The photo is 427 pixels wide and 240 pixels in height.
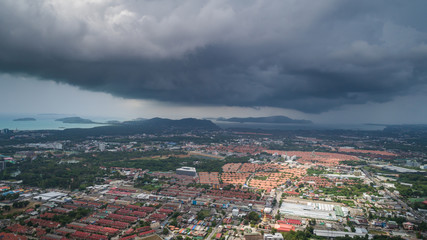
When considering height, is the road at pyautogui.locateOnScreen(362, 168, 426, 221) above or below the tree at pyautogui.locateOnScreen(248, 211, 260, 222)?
above

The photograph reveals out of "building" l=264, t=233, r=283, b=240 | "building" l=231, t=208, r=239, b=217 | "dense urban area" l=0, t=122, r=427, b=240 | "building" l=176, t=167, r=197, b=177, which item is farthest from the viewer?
"building" l=176, t=167, r=197, b=177

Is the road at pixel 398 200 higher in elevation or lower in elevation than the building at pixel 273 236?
higher

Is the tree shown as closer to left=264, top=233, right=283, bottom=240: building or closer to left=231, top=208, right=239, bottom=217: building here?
left=231, top=208, right=239, bottom=217: building

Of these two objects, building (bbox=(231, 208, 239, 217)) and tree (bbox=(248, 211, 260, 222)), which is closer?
tree (bbox=(248, 211, 260, 222))

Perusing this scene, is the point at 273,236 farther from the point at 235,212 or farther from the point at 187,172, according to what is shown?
the point at 187,172

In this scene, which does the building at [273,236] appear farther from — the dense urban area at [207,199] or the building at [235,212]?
the building at [235,212]

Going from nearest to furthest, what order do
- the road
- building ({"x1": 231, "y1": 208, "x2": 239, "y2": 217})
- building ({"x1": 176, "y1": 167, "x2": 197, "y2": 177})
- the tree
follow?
1. the tree
2. building ({"x1": 231, "y1": 208, "x2": 239, "y2": 217})
3. the road
4. building ({"x1": 176, "y1": 167, "x2": 197, "y2": 177})

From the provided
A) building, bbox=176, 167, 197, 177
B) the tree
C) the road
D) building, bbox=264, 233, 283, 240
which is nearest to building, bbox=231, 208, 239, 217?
the tree

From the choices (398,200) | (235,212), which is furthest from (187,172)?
(398,200)

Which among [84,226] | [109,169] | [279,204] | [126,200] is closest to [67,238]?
[84,226]

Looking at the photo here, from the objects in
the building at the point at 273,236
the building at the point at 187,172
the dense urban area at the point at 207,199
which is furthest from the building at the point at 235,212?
the building at the point at 187,172
